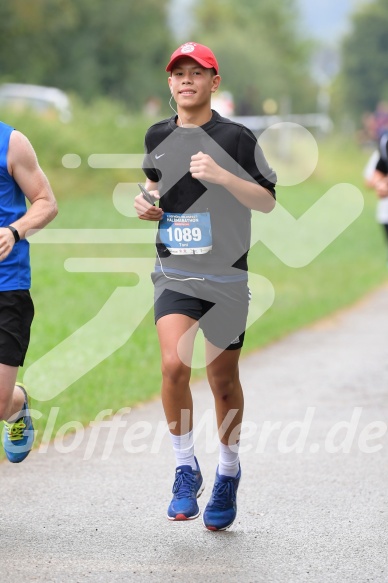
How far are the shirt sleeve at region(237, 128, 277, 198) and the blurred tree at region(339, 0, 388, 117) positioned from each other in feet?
257

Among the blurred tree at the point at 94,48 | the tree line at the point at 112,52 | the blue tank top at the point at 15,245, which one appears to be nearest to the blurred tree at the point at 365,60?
the tree line at the point at 112,52

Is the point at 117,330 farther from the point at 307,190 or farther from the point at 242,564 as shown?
the point at 307,190

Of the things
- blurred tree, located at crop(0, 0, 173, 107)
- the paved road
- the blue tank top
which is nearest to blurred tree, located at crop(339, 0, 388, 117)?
blurred tree, located at crop(0, 0, 173, 107)

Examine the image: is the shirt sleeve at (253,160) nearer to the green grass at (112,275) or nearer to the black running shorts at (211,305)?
the black running shorts at (211,305)

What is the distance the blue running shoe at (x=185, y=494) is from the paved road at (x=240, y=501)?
106 mm

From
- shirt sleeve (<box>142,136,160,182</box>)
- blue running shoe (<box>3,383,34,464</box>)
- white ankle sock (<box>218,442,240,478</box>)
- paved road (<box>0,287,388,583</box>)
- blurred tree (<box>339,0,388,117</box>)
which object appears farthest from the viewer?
blurred tree (<box>339,0,388,117</box>)

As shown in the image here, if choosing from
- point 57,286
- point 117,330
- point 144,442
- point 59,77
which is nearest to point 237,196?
point 144,442

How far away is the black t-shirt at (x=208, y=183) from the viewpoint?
548cm

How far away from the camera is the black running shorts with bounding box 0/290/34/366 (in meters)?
5.49

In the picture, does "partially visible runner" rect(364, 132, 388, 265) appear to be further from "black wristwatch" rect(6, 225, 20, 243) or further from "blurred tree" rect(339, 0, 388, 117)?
"blurred tree" rect(339, 0, 388, 117)

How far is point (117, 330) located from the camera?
40.6ft

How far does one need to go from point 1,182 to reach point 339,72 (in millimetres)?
83162

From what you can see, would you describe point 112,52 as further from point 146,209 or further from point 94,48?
point 146,209

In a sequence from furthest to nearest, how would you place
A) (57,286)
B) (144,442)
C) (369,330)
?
(57,286), (369,330), (144,442)
